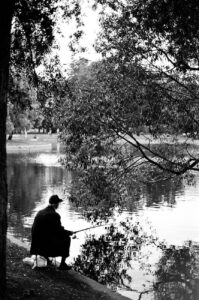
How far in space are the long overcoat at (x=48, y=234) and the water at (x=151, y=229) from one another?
268 cm

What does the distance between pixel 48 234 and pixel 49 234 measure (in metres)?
0.02

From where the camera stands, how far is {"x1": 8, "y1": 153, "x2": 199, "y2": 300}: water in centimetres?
1107

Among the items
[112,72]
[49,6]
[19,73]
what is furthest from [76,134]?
[49,6]

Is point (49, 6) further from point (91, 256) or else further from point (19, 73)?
point (91, 256)

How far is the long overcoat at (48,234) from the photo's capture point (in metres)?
8.21

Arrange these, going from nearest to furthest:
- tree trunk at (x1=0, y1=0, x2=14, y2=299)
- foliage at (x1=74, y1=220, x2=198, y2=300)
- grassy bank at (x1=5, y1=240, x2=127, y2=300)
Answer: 1. tree trunk at (x1=0, y1=0, x2=14, y2=299)
2. grassy bank at (x1=5, y1=240, x2=127, y2=300)
3. foliage at (x1=74, y1=220, x2=198, y2=300)

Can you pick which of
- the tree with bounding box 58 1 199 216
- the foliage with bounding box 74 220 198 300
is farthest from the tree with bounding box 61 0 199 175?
the foliage with bounding box 74 220 198 300

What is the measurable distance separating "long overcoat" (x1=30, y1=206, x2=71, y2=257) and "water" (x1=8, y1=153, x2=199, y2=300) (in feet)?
8.80

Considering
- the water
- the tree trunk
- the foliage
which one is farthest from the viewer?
the water

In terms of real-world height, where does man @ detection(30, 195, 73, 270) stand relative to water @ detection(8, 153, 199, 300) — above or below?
above

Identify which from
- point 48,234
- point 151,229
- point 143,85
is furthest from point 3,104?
point 151,229

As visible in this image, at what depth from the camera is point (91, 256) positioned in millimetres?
13156

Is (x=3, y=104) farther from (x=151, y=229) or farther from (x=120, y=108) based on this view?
(x=151, y=229)

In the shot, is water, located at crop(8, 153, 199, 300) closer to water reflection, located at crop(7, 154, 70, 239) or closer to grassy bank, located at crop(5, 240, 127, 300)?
water reflection, located at crop(7, 154, 70, 239)
